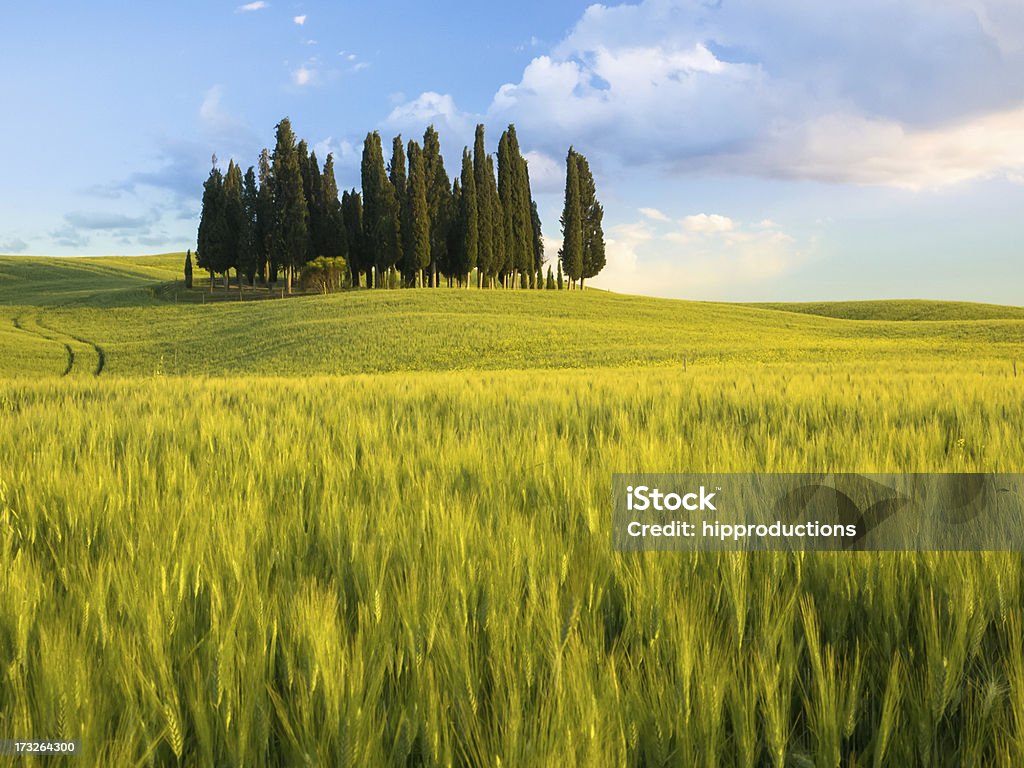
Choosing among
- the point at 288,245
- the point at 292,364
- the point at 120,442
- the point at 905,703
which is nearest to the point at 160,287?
the point at 288,245

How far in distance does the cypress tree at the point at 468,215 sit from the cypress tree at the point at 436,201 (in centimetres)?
187

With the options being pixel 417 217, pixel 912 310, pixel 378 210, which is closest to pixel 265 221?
pixel 378 210

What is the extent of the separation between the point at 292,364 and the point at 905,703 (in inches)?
1248

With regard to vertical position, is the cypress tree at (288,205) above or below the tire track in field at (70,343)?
above

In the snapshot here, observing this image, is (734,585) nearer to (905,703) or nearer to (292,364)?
(905,703)

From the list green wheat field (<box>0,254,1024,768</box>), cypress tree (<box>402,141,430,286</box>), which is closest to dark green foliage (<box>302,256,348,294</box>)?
cypress tree (<box>402,141,430,286</box>)

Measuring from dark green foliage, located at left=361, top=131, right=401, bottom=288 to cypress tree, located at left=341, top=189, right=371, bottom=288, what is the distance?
1738 millimetres

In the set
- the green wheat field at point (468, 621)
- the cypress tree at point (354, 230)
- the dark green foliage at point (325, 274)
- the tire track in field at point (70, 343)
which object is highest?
the cypress tree at point (354, 230)

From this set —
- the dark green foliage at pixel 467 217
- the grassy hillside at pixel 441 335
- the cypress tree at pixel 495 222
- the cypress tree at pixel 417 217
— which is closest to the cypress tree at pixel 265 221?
the grassy hillside at pixel 441 335

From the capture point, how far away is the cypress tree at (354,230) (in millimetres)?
59312

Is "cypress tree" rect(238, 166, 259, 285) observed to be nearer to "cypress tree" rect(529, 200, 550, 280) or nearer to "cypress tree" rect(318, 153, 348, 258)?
"cypress tree" rect(318, 153, 348, 258)

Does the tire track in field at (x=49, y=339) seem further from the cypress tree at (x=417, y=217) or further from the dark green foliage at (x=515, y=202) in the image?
the dark green foliage at (x=515, y=202)

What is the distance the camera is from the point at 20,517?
2.30 meters

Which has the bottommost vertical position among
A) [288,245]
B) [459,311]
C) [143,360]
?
[143,360]
